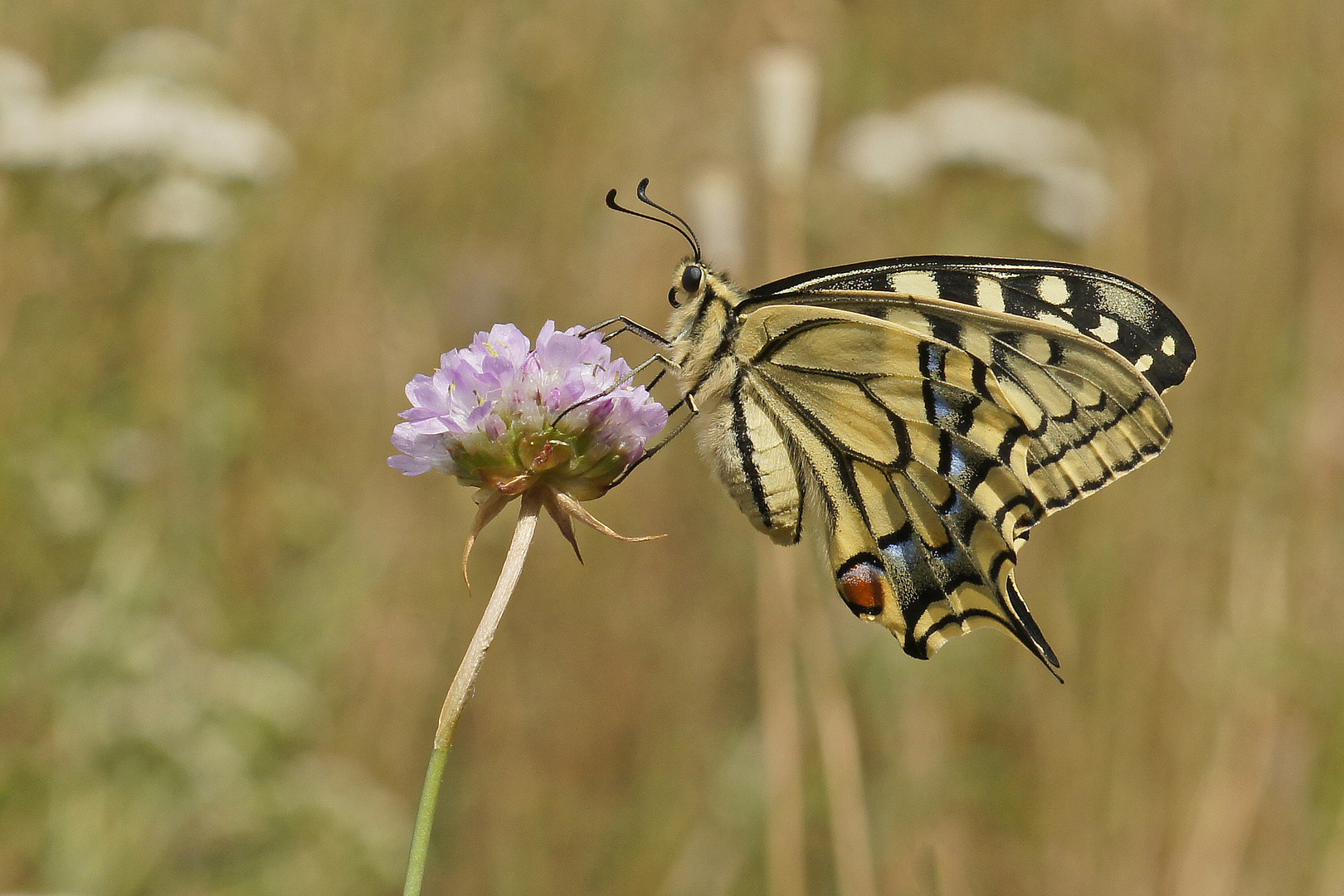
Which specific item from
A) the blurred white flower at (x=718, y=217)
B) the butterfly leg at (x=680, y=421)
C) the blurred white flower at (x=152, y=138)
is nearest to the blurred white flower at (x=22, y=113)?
the blurred white flower at (x=152, y=138)

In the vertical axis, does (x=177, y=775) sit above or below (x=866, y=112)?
below

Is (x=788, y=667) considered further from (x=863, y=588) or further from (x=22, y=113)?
(x=22, y=113)

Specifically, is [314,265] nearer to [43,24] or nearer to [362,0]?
[362,0]

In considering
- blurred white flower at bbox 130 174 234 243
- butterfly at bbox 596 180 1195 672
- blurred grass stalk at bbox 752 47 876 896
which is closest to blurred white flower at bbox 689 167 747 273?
blurred grass stalk at bbox 752 47 876 896

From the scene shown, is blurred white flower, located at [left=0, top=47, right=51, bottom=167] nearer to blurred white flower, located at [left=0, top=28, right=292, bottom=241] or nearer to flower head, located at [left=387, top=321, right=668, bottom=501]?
blurred white flower, located at [left=0, top=28, right=292, bottom=241]

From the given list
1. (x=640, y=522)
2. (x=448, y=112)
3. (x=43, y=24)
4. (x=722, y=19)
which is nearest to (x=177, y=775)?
(x=640, y=522)

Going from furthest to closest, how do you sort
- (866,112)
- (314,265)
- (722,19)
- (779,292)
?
1. (866,112)
2. (722,19)
3. (314,265)
4. (779,292)
